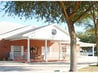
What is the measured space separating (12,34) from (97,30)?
17529 mm

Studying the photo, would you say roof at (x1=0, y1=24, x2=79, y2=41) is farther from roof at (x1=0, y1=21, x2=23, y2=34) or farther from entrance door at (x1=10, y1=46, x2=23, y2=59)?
roof at (x1=0, y1=21, x2=23, y2=34)

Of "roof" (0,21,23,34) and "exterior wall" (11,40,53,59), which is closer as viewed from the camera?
"exterior wall" (11,40,53,59)

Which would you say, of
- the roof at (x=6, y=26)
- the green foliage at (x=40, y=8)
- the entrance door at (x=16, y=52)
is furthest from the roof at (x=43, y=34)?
the green foliage at (x=40, y=8)

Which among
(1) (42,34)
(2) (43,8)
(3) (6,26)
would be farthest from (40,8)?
(3) (6,26)

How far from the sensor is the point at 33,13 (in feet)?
65.1

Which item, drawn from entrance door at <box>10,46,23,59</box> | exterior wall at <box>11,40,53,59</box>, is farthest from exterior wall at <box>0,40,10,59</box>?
exterior wall at <box>11,40,53,59</box>

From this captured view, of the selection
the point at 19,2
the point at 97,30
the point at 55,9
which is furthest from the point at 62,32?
the point at 19,2

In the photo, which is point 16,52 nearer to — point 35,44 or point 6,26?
point 35,44

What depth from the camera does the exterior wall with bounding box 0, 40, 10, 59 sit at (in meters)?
37.9

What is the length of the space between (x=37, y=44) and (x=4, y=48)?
493cm

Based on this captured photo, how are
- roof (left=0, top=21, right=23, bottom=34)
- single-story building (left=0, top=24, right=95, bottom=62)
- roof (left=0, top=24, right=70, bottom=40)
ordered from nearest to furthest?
roof (left=0, top=24, right=70, bottom=40) < single-story building (left=0, top=24, right=95, bottom=62) < roof (left=0, top=21, right=23, bottom=34)

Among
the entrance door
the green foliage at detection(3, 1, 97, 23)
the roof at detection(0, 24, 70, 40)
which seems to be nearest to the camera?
the green foliage at detection(3, 1, 97, 23)

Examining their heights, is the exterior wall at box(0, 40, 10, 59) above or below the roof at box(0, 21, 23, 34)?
below

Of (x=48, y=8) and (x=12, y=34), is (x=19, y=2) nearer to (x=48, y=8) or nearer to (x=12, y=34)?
(x=48, y=8)
